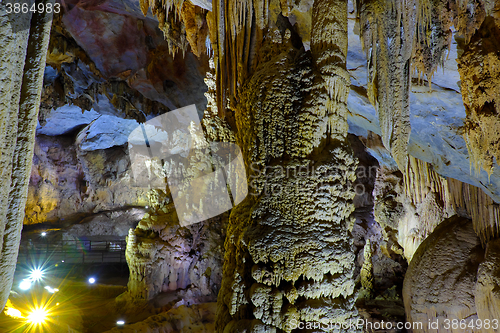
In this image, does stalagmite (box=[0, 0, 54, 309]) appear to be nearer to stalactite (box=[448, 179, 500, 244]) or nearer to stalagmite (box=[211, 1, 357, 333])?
stalagmite (box=[211, 1, 357, 333])

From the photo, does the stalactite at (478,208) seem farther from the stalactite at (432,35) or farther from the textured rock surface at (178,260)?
the textured rock surface at (178,260)

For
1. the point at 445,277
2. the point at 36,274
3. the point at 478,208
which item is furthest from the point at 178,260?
the point at 478,208

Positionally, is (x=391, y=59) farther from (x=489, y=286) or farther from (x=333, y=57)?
(x=489, y=286)

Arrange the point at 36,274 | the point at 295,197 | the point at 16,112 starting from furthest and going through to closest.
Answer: the point at 36,274 → the point at 295,197 → the point at 16,112

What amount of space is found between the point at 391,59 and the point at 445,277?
3576mm

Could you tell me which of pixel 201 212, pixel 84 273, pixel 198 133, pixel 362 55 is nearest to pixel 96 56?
pixel 198 133

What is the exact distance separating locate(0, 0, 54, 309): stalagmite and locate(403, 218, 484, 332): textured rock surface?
17.4 feet

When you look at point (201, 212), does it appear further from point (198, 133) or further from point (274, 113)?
point (274, 113)

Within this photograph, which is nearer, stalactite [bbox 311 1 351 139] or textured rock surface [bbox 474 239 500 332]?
stalactite [bbox 311 1 351 139]

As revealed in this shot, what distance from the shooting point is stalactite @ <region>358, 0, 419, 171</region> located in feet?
9.13

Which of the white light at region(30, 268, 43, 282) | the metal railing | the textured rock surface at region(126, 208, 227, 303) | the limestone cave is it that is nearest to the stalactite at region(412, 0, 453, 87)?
the limestone cave

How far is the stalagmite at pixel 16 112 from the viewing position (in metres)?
1.22

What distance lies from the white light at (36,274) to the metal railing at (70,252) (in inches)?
18.3

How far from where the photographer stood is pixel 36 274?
9336 mm
